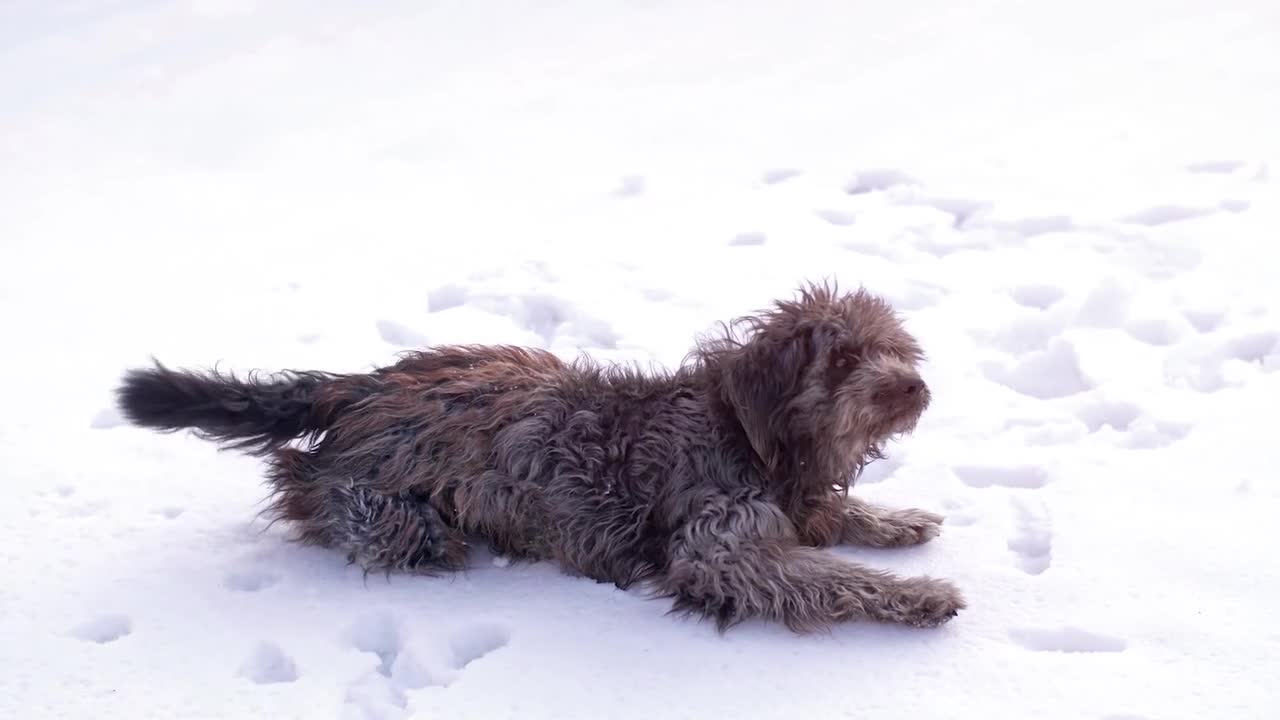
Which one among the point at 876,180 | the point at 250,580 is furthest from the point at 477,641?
the point at 876,180

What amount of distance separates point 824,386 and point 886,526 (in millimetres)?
684

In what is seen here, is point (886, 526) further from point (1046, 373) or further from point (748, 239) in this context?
point (748, 239)

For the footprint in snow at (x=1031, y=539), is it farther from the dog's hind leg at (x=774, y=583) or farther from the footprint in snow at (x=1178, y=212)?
the footprint in snow at (x=1178, y=212)

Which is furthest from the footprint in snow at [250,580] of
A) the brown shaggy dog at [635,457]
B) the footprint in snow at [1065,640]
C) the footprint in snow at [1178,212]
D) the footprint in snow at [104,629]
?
the footprint in snow at [1178,212]

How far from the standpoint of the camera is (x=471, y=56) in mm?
9539

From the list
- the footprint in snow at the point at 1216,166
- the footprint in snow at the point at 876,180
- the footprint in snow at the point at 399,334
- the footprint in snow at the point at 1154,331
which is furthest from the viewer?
the footprint in snow at the point at 876,180

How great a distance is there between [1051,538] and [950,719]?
42.6 inches

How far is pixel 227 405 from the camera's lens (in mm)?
4086

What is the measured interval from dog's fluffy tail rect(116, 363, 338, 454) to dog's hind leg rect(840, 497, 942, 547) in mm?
1848

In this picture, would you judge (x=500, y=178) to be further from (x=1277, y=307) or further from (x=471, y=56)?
(x=1277, y=307)

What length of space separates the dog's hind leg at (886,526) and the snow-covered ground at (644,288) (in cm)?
7

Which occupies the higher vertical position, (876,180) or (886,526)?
(876,180)

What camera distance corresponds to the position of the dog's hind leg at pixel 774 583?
3.69 metres

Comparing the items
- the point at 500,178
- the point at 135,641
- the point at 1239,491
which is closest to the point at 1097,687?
the point at 1239,491
